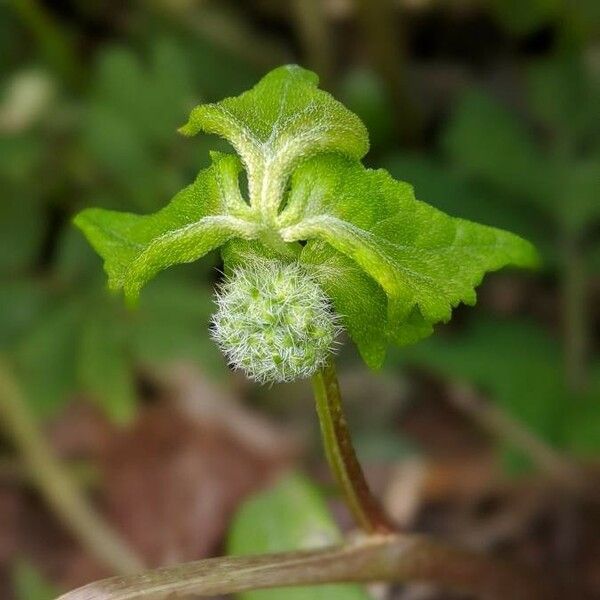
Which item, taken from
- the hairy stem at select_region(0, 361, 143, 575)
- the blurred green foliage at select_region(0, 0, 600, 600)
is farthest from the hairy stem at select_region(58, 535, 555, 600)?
the hairy stem at select_region(0, 361, 143, 575)

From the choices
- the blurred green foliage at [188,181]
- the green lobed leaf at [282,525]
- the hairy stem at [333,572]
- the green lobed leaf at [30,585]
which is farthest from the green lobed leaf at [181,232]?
the green lobed leaf at [30,585]

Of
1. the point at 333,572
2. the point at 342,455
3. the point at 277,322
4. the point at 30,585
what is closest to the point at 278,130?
the point at 277,322

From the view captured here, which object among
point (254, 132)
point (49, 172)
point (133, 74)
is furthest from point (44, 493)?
point (254, 132)

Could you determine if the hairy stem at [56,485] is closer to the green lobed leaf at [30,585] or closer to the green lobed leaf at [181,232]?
the green lobed leaf at [30,585]

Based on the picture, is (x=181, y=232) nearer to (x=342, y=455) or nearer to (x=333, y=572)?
(x=342, y=455)

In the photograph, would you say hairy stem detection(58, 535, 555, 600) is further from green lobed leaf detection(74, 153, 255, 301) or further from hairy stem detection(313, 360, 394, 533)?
green lobed leaf detection(74, 153, 255, 301)

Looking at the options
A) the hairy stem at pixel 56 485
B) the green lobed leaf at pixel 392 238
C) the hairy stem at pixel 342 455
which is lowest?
the hairy stem at pixel 342 455

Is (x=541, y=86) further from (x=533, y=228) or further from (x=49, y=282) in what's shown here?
(x=49, y=282)
